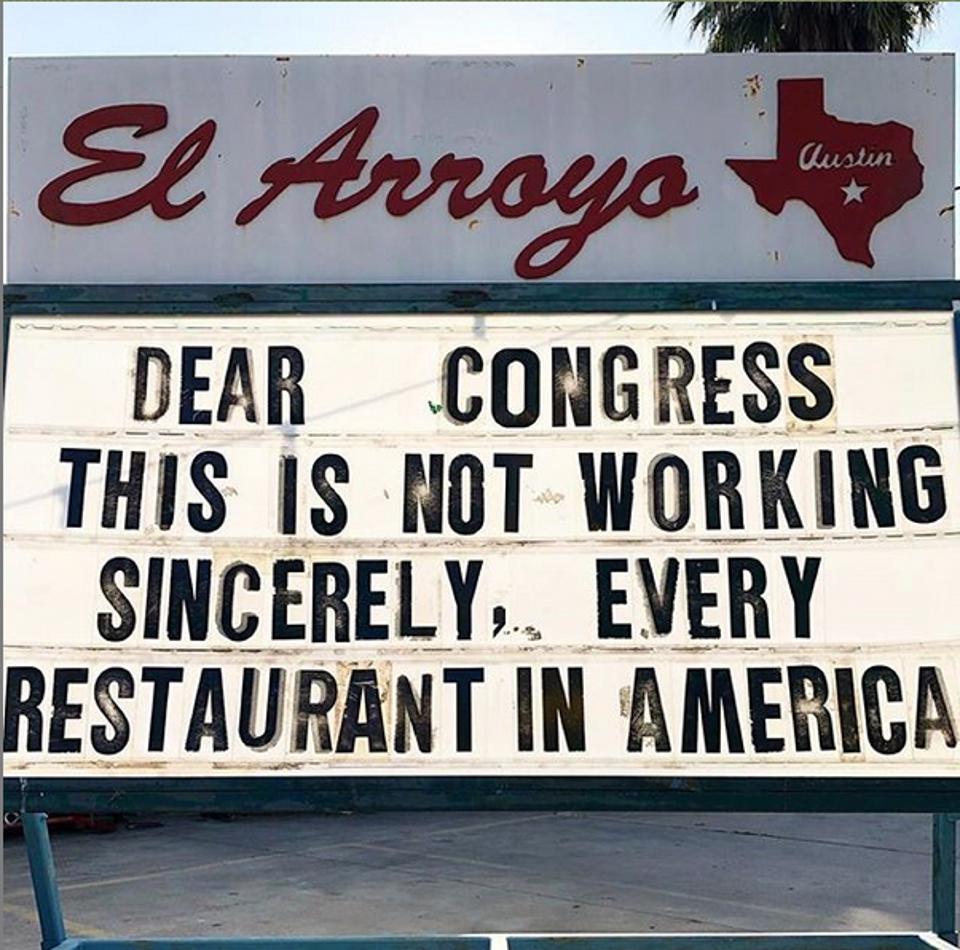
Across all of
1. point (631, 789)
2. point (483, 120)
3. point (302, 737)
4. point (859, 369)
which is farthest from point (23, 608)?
point (859, 369)

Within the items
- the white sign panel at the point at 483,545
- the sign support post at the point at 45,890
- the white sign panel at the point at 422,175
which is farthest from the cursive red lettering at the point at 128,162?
the sign support post at the point at 45,890

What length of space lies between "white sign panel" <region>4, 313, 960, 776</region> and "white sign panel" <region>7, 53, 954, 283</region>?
53 cm

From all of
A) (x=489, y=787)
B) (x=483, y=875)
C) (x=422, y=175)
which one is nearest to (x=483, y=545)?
(x=489, y=787)

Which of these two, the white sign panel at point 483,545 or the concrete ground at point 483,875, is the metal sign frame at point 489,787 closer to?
the white sign panel at point 483,545

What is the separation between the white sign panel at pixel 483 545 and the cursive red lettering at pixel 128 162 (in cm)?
65

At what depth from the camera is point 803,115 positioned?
5.04 metres

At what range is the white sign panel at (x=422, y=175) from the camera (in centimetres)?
513

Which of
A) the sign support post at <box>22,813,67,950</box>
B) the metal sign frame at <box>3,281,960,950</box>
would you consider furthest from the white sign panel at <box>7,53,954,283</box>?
the sign support post at <box>22,813,67,950</box>

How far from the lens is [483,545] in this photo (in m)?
4.51

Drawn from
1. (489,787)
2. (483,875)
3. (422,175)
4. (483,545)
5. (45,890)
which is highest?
(422,175)

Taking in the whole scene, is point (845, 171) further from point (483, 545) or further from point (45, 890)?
point (45, 890)

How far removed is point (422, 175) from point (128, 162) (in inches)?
43.0

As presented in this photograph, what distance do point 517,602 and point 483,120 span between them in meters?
1.87

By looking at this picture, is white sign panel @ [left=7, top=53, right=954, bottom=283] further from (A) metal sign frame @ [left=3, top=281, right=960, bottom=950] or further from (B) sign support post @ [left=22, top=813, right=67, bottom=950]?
(B) sign support post @ [left=22, top=813, right=67, bottom=950]
